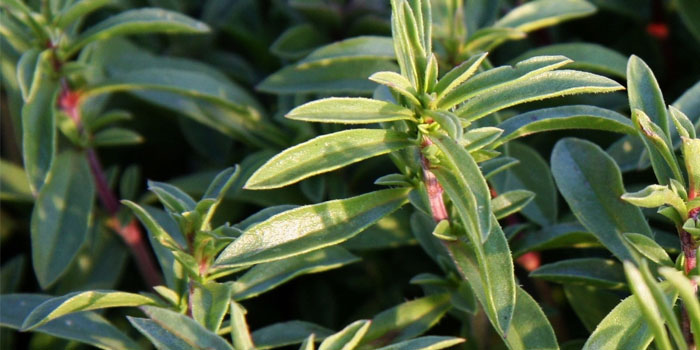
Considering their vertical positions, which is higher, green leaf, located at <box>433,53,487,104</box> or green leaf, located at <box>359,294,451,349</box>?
green leaf, located at <box>433,53,487,104</box>

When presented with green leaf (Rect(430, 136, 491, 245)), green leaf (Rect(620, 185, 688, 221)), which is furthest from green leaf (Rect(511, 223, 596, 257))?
green leaf (Rect(430, 136, 491, 245))

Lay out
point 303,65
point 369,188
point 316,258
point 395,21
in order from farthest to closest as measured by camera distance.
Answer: point 369,188, point 303,65, point 316,258, point 395,21

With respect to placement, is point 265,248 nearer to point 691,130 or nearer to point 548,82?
point 548,82

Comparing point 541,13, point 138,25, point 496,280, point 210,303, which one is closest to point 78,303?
point 210,303

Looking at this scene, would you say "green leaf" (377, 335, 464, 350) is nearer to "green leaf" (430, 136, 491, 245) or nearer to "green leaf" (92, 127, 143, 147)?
"green leaf" (430, 136, 491, 245)

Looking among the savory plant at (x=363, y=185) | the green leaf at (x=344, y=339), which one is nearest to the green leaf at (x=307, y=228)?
the savory plant at (x=363, y=185)

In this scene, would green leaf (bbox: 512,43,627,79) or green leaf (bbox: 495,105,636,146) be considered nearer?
green leaf (bbox: 495,105,636,146)

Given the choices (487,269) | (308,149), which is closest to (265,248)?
(308,149)

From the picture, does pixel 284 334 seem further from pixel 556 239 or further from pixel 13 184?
pixel 13 184
